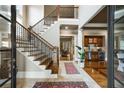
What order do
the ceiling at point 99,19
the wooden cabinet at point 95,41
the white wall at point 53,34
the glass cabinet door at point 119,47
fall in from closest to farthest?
1. the glass cabinet door at point 119,47
2. the ceiling at point 99,19
3. the white wall at point 53,34
4. the wooden cabinet at point 95,41

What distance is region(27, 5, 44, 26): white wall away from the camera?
11.3m

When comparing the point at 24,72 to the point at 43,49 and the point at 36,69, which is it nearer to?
the point at 36,69

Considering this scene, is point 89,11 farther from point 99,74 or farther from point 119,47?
point 119,47

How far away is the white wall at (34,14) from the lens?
11300 millimetres

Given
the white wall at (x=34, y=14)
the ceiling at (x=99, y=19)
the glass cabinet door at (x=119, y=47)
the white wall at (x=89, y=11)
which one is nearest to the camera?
the glass cabinet door at (x=119, y=47)

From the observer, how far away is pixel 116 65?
292cm

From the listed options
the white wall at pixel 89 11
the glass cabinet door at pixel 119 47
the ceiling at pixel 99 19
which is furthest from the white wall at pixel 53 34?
the glass cabinet door at pixel 119 47

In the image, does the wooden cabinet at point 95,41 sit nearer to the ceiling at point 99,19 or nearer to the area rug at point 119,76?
the ceiling at point 99,19

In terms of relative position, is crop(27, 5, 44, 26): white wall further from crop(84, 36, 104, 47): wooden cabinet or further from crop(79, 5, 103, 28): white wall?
crop(84, 36, 104, 47): wooden cabinet

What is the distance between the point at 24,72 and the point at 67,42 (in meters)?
12.5

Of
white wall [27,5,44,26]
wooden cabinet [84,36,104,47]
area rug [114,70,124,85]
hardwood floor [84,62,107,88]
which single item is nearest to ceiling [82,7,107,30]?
hardwood floor [84,62,107,88]

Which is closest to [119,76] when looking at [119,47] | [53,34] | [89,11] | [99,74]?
[119,47]

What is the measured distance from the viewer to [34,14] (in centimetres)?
1141

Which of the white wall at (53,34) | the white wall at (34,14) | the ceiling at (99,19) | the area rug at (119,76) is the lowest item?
the area rug at (119,76)
